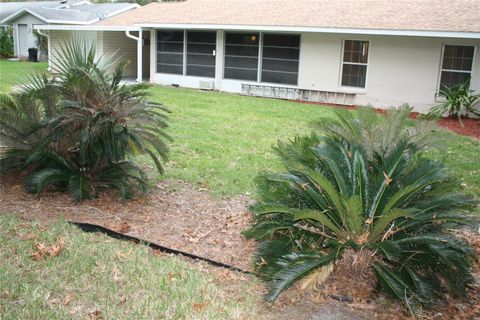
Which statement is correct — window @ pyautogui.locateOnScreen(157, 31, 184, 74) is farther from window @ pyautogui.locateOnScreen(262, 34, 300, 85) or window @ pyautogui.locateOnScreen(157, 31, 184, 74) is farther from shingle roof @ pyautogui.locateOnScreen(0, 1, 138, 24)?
shingle roof @ pyautogui.locateOnScreen(0, 1, 138, 24)

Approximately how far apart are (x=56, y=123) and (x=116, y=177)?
3.07 ft

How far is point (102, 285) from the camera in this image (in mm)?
3943

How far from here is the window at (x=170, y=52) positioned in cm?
2053

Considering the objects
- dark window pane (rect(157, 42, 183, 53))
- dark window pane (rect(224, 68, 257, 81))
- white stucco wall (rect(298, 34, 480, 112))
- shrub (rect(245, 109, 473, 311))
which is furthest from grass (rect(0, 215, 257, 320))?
dark window pane (rect(157, 42, 183, 53))

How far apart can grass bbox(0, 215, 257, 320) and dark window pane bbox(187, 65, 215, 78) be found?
15691mm

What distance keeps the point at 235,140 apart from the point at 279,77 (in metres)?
8.97

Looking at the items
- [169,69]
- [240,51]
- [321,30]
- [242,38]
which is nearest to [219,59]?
[240,51]

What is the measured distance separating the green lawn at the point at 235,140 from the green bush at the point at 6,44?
18.6 meters

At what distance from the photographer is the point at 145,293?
388 centimetres

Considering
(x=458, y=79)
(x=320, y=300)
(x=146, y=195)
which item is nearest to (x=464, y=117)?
(x=458, y=79)

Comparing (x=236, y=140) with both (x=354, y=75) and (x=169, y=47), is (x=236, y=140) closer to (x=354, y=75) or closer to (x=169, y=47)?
(x=354, y=75)

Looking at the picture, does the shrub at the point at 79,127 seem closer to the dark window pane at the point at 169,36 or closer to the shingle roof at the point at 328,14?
the shingle roof at the point at 328,14

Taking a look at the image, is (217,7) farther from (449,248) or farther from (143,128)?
(449,248)

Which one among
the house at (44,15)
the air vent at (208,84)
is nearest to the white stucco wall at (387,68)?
the air vent at (208,84)
